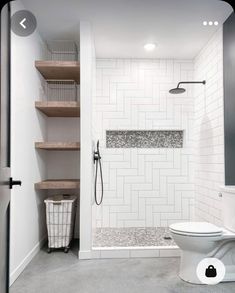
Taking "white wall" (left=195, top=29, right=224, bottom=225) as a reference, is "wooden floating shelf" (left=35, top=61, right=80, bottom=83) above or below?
above

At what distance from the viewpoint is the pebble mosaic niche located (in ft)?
12.4

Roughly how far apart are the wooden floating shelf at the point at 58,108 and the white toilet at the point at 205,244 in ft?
5.20

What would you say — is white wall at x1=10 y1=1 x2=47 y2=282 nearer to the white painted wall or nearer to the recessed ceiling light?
the white painted wall

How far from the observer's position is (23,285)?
2.09 metres

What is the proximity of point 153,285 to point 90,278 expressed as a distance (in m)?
0.51

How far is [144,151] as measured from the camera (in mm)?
3701

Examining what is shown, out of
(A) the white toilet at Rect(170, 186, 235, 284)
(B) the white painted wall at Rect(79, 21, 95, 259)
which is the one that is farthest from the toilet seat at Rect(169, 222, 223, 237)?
(B) the white painted wall at Rect(79, 21, 95, 259)

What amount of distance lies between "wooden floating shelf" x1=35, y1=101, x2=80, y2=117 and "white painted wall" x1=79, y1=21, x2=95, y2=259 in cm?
23

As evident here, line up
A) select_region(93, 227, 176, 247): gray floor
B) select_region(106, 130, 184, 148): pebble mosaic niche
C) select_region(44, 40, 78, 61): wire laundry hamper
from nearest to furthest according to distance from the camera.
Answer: select_region(93, 227, 176, 247): gray floor → select_region(44, 40, 78, 61): wire laundry hamper → select_region(106, 130, 184, 148): pebble mosaic niche

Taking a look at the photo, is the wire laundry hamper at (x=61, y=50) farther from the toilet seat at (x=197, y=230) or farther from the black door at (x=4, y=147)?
the toilet seat at (x=197, y=230)

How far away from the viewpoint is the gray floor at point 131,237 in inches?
116

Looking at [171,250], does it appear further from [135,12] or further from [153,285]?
[135,12]

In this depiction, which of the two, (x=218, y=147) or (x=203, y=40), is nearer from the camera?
(x=218, y=147)

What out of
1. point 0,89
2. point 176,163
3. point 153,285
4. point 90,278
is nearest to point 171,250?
point 153,285
